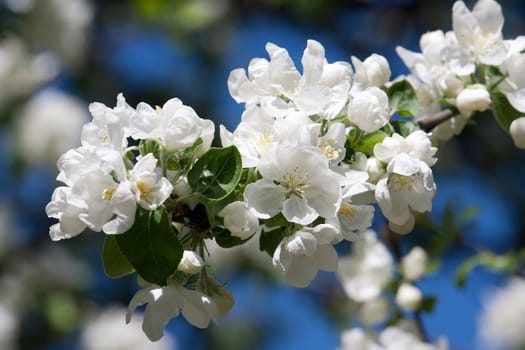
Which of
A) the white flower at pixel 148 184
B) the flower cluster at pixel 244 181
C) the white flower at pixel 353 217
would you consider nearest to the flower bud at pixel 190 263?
the flower cluster at pixel 244 181

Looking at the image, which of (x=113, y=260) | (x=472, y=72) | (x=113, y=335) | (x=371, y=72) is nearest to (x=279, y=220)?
(x=113, y=260)

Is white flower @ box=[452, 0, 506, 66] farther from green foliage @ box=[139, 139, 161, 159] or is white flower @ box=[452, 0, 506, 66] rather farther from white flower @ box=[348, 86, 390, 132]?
green foliage @ box=[139, 139, 161, 159]

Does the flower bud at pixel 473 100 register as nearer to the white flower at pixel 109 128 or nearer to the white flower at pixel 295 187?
the white flower at pixel 295 187

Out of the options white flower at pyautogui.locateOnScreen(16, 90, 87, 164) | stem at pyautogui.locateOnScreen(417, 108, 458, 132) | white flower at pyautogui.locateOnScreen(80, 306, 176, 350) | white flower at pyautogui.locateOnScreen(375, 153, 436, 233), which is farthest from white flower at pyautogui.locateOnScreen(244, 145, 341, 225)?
white flower at pyautogui.locateOnScreen(16, 90, 87, 164)

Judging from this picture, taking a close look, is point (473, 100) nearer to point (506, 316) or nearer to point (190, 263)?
point (190, 263)

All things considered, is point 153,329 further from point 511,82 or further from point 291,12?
point 291,12
